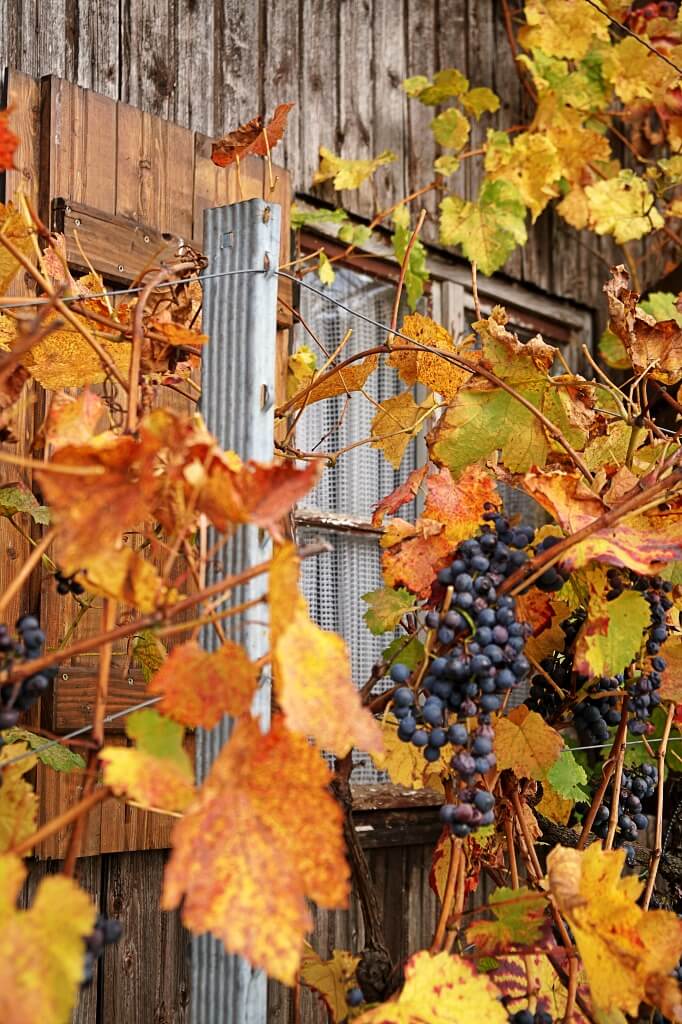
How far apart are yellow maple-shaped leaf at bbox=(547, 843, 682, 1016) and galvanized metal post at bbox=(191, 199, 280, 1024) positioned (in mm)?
350

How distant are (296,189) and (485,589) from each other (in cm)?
187

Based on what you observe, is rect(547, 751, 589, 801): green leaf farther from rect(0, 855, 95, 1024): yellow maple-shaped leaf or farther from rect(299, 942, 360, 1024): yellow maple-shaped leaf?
rect(0, 855, 95, 1024): yellow maple-shaped leaf

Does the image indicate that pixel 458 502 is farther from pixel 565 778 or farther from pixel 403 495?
pixel 565 778

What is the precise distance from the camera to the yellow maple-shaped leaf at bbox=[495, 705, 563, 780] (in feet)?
4.95

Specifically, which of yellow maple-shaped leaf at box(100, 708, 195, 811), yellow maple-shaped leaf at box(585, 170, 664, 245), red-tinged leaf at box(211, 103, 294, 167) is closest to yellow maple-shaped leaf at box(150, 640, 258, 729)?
yellow maple-shaped leaf at box(100, 708, 195, 811)

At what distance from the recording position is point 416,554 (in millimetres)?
1418

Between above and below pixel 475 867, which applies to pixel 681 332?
above

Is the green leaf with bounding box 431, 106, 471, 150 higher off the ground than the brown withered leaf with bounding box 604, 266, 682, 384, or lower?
higher

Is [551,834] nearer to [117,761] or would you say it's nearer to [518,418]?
[518,418]

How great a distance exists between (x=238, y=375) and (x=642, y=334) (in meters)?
0.73

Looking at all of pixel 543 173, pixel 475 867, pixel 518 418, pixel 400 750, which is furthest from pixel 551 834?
pixel 543 173

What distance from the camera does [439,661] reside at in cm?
127

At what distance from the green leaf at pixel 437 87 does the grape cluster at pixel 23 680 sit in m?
2.44

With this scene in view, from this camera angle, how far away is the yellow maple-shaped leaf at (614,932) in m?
1.12
